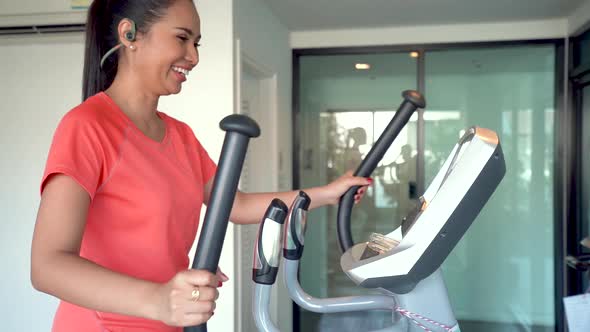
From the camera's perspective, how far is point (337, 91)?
4508mm

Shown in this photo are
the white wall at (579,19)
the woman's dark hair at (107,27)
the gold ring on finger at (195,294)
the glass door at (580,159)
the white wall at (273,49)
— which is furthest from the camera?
the glass door at (580,159)

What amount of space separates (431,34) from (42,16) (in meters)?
2.67

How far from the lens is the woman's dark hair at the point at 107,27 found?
1.07 metres

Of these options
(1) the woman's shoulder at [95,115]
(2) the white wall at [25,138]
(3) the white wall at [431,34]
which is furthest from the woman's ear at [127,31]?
(3) the white wall at [431,34]

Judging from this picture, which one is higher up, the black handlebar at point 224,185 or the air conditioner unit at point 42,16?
the air conditioner unit at point 42,16

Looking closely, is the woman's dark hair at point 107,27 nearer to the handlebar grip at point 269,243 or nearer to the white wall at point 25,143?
the handlebar grip at point 269,243

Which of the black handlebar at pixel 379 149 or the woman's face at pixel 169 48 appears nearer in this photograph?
the woman's face at pixel 169 48

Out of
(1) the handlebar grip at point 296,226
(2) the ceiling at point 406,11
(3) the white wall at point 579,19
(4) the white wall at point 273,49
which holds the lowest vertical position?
(1) the handlebar grip at point 296,226

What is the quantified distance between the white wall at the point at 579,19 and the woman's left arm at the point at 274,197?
2932 mm

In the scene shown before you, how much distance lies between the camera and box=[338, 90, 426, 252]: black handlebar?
135 cm

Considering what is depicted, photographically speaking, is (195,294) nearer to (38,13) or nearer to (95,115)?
(95,115)

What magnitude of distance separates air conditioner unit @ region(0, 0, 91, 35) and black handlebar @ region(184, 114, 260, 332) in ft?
8.74

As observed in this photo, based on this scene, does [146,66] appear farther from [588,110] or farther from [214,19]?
[588,110]

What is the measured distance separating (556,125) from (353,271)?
3760 millimetres
